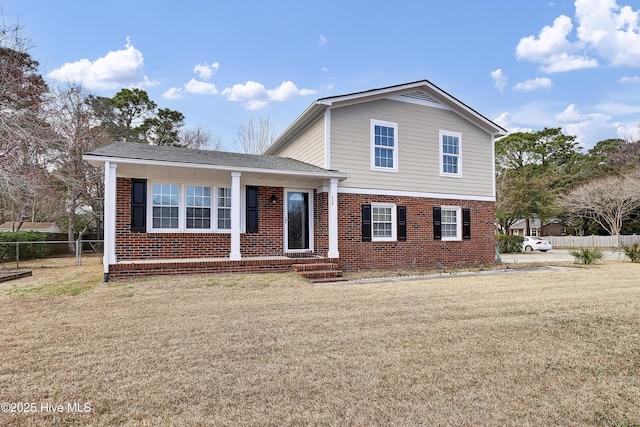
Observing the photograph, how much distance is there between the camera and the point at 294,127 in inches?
518

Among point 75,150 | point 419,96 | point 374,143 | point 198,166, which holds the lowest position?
point 198,166

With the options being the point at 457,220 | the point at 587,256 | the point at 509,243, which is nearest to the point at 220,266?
the point at 457,220

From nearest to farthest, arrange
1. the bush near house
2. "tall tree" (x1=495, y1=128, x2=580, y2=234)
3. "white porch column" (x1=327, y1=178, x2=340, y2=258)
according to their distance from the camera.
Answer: "white porch column" (x1=327, y1=178, x2=340, y2=258), the bush near house, "tall tree" (x1=495, y1=128, x2=580, y2=234)

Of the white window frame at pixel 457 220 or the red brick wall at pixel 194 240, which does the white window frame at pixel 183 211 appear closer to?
the red brick wall at pixel 194 240

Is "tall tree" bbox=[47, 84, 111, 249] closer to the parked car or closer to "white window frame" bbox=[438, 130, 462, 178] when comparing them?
"white window frame" bbox=[438, 130, 462, 178]

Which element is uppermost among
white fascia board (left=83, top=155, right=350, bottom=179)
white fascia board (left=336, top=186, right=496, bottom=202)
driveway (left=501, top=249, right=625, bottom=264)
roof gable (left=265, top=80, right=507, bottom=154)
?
roof gable (left=265, top=80, right=507, bottom=154)

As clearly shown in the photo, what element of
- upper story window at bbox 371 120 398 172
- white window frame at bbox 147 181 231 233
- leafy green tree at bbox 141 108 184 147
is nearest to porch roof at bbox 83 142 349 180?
white window frame at bbox 147 181 231 233

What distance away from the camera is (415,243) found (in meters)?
12.2

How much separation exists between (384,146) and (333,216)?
126 inches

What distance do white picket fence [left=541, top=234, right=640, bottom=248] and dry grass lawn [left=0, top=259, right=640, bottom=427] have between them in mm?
30047

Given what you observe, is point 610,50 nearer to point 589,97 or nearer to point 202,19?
point 589,97

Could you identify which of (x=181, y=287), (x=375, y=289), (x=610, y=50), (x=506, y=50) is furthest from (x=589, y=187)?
(x=181, y=287)

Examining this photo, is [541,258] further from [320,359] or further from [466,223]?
[320,359]

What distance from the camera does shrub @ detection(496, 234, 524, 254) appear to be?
23.8 m
